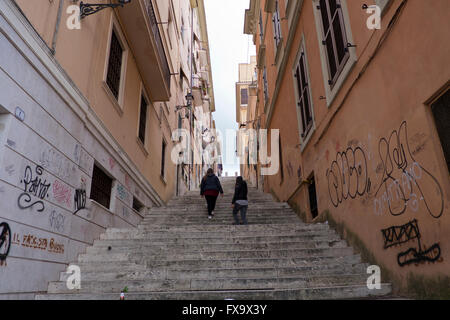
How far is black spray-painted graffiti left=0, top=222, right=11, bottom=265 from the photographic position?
11.6 feet

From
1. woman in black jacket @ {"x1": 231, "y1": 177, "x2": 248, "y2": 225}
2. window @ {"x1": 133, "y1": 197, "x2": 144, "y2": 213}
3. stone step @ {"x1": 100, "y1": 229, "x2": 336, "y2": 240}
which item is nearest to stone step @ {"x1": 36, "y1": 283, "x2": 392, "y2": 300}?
stone step @ {"x1": 100, "y1": 229, "x2": 336, "y2": 240}

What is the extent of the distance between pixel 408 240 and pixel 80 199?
5215mm

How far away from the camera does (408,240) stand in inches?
149

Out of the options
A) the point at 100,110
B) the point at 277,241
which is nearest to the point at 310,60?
the point at 277,241

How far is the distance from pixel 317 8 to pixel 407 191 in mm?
5406

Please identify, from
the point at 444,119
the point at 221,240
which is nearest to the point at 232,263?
the point at 221,240

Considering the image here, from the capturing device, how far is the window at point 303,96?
27.3 feet

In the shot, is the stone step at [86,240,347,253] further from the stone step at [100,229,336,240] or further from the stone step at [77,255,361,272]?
the stone step at [77,255,361,272]

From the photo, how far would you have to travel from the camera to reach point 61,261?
4.86m

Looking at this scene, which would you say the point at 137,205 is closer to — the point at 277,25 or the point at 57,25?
the point at 57,25

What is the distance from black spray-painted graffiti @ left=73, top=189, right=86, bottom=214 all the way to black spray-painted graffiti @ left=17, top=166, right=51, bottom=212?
2.96 feet

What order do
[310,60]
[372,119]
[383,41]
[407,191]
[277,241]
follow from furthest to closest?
1. [310,60]
2. [277,241]
3. [372,119]
4. [383,41]
5. [407,191]
